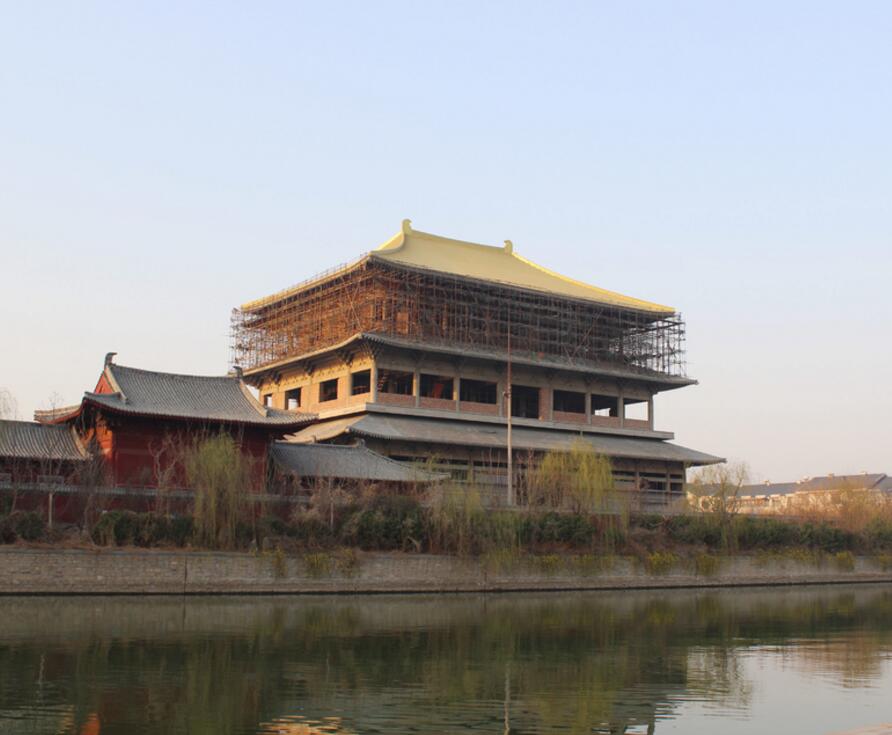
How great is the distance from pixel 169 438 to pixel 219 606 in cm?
962

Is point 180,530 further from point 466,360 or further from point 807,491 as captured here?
point 807,491

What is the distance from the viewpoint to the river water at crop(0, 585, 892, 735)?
491 inches

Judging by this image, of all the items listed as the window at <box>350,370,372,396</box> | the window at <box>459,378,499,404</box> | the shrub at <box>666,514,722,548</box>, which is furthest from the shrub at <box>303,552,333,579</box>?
the window at <box>459,378,499,404</box>

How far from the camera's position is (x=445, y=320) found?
1884 inches

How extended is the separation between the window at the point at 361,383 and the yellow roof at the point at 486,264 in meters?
5.58

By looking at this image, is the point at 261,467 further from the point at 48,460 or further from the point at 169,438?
the point at 48,460

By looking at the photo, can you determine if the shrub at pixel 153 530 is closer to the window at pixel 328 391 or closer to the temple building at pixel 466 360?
the temple building at pixel 466 360

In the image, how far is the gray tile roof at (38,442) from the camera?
32.4m

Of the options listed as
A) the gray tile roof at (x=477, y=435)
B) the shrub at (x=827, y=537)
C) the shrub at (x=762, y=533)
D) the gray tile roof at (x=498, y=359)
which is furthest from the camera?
the gray tile roof at (x=498, y=359)

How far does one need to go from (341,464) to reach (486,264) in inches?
725

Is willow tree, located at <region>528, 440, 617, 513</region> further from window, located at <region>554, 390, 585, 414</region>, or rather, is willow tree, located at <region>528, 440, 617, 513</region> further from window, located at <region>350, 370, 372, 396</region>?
window, located at <region>554, 390, 585, 414</region>

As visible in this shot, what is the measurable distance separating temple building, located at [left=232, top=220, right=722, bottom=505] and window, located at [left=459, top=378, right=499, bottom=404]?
0.07 meters

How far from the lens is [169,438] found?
34.2m

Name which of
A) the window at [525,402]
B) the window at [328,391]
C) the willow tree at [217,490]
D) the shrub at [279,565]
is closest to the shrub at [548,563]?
the shrub at [279,565]
